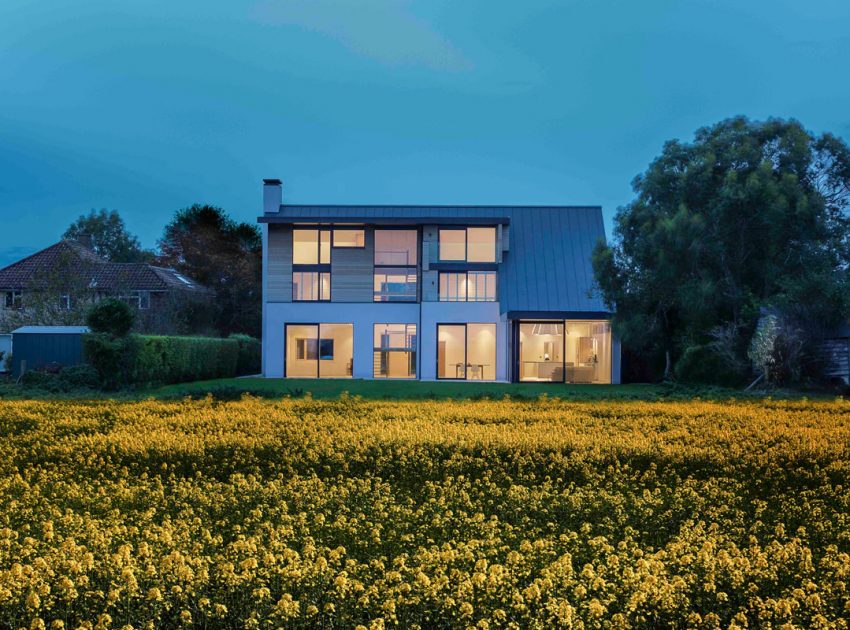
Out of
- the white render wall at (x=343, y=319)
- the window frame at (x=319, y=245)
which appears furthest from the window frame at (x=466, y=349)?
the window frame at (x=319, y=245)

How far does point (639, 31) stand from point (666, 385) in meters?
36.1

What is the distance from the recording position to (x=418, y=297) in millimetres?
34562

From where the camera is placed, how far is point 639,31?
5506 cm

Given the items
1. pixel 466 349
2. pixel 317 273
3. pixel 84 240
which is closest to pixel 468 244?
pixel 466 349

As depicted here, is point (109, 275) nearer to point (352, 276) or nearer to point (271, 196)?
point (271, 196)

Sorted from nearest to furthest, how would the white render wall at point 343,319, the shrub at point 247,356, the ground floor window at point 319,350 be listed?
the white render wall at point 343,319 < the ground floor window at point 319,350 < the shrub at point 247,356

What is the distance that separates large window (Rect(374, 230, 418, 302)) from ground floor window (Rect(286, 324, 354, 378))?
2060 mm

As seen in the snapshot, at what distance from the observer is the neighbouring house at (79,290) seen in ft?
116

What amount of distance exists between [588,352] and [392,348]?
7829 millimetres

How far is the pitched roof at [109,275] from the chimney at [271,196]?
434 inches

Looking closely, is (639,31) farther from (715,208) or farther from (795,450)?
(795,450)

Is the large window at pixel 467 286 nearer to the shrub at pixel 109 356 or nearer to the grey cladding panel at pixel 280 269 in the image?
the grey cladding panel at pixel 280 269

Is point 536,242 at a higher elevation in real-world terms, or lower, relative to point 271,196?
lower

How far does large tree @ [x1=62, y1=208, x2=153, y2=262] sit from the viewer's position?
230 ft
